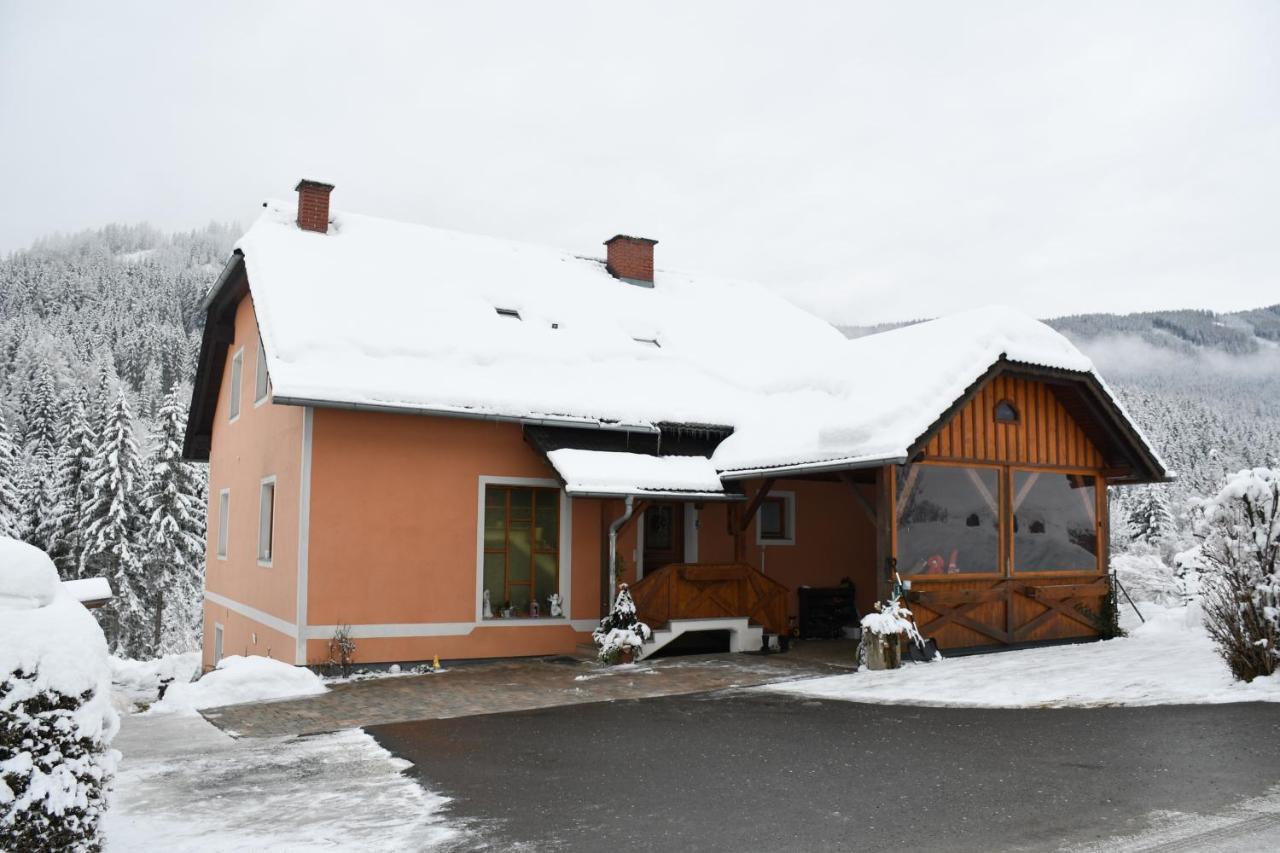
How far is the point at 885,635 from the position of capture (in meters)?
11.9

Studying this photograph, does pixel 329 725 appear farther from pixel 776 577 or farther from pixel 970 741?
pixel 776 577

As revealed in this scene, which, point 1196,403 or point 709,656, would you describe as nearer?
point 709,656

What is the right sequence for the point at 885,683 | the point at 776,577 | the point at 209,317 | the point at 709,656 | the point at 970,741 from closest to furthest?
the point at 970,741 < the point at 885,683 < the point at 709,656 < the point at 776,577 < the point at 209,317

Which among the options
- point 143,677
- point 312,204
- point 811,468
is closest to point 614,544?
point 811,468

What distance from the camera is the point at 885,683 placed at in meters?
10.9

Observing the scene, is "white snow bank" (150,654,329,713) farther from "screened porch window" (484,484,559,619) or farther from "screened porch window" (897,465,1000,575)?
"screened porch window" (897,465,1000,575)

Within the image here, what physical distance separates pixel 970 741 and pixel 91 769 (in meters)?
5.92

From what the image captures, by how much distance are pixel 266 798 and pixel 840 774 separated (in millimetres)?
3699

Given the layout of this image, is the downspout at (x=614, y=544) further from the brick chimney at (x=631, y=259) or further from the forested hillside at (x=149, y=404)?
the brick chimney at (x=631, y=259)

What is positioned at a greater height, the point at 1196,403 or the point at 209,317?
the point at 1196,403

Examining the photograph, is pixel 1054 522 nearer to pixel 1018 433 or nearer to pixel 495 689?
pixel 1018 433

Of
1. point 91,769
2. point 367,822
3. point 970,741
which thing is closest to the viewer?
point 91,769

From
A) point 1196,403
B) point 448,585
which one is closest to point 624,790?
point 448,585

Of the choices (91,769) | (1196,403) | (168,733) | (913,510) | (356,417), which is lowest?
(168,733)
